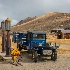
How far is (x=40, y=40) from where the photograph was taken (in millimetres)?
22891

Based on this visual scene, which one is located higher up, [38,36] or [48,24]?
[48,24]

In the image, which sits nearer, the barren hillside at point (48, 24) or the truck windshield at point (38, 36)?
the truck windshield at point (38, 36)

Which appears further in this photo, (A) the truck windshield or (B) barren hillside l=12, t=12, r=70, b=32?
(B) barren hillside l=12, t=12, r=70, b=32

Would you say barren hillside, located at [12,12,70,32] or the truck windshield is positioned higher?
barren hillside, located at [12,12,70,32]

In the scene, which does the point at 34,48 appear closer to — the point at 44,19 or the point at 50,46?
the point at 50,46

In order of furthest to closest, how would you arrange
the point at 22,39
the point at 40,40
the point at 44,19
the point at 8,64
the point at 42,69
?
1. the point at 44,19
2. the point at 22,39
3. the point at 40,40
4. the point at 8,64
5. the point at 42,69

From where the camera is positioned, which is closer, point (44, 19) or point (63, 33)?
point (63, 33)

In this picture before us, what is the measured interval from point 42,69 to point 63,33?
41109 mm

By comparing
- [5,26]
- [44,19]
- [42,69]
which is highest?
[44,19]

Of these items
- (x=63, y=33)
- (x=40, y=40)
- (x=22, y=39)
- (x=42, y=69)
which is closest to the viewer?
(x=42, y=69)

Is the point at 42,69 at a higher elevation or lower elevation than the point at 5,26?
lower

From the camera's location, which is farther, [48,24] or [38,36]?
[48,24]

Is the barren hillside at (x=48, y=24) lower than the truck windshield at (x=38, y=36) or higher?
higher

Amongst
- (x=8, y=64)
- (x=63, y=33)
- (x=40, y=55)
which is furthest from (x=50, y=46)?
(x=63, y=33)
